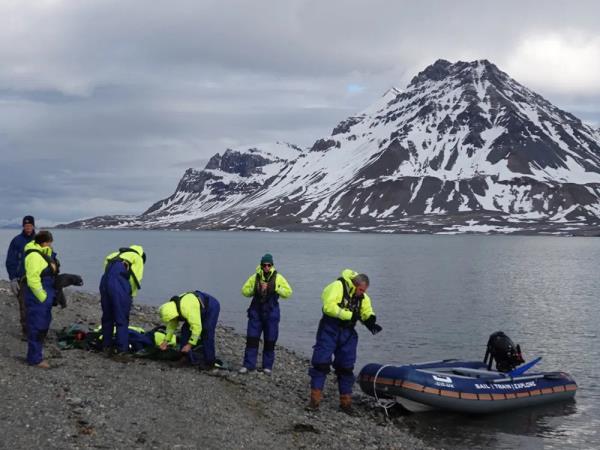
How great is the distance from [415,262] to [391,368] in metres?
74.0

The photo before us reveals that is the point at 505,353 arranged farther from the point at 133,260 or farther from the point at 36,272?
the point at 36,272

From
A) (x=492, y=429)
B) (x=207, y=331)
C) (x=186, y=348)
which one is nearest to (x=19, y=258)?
(x=186, y=348)

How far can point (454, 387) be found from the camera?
55.8 ft

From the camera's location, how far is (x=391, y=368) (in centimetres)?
1691

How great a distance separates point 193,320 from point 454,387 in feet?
22.8

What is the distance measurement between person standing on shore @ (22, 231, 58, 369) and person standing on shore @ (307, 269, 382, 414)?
19.4 feet

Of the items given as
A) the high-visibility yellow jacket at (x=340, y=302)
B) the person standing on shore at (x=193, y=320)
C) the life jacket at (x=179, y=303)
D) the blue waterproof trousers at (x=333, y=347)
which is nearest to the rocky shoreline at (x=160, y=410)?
the person standing on shore at (x=193, y=320)

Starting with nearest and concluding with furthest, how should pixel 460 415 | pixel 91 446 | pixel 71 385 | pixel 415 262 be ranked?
pixel 91 446 < pixel 71 385 < pixel 460 415 < pixel 415 262

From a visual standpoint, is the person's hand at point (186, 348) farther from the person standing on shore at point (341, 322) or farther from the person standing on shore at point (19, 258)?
the person standing on shore at point (19, 258)

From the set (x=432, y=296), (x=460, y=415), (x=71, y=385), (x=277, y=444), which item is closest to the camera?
(x=277, y=444)

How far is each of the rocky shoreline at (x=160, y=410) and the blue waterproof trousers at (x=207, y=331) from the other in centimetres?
49

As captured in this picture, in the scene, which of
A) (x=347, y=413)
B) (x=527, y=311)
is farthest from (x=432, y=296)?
(x=347, y=413)

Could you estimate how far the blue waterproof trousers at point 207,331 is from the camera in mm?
15945

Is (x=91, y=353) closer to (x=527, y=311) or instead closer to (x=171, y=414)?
(x=171, y=414)
